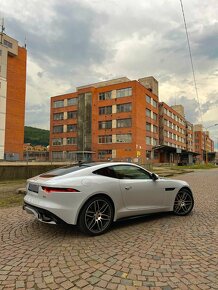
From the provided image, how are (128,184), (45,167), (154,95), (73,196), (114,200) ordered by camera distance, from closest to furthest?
(73,196) < (114,200) < (128,184) < (45,167) < (154,95)

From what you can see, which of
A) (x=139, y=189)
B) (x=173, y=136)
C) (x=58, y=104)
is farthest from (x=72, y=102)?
(x=139, y=189)

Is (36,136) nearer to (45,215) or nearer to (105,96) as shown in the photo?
(105,96)

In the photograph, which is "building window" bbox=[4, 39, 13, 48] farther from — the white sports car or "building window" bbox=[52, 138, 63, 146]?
the white sports car

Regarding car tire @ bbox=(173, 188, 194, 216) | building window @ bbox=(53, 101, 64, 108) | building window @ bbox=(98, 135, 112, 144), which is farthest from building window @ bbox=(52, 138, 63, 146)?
car tire @ bbox=(173, 188, 194, 216)

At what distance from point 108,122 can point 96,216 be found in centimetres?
5875

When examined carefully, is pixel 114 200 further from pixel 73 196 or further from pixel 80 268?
pixel 80 268

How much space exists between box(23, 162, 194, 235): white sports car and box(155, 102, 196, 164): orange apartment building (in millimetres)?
59228

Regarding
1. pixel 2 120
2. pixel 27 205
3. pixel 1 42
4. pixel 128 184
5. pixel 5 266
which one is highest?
pixel 1 42

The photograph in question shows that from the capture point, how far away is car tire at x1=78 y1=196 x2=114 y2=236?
189 inches

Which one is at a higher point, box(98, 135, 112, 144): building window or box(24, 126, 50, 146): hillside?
box(24, 126, 50, 146): hillside

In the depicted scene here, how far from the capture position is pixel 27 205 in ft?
17.4

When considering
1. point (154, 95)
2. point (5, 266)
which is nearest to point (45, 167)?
point (5, 266)

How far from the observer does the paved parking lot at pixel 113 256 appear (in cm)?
317

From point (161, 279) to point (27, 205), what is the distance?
3122 millimetres
